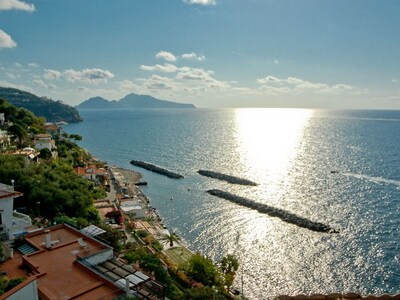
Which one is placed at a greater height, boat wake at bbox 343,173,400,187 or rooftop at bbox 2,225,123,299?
rooftop at bbox 2,225,123,299


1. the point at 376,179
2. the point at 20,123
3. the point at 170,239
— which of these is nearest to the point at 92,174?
the point at 170,239

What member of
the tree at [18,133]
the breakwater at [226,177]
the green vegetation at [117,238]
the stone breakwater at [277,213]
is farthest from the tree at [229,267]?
the tree at [18,133]

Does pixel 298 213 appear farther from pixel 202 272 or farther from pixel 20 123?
pixel 20 123

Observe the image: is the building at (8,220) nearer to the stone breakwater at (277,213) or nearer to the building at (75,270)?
the building at (75,270)

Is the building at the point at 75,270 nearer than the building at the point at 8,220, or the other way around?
the building at the point at 75,270

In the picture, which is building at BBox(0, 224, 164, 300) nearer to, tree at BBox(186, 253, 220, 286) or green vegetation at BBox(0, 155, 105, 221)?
green vegetation at BBox(0, 155, 105, 221)

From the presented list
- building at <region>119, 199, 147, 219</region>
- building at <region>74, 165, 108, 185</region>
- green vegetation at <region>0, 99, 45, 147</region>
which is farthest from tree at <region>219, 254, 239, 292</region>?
green vegetation at <region>0, 99, 45, 147</region>
